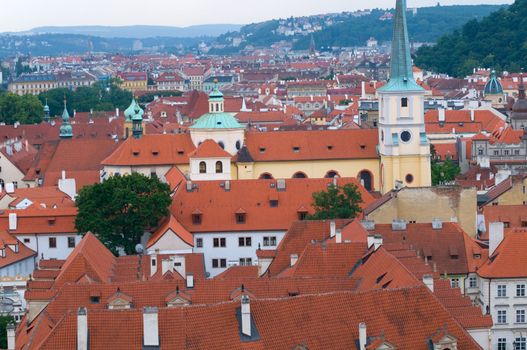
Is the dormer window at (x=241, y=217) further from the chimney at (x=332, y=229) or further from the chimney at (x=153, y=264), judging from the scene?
the chimney at (x=332, y=229)

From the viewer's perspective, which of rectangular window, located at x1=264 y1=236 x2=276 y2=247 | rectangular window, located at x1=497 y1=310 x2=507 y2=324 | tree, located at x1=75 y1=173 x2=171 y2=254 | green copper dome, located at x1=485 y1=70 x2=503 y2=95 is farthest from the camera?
green copper dome, located at x1=485 y1=70 x2=503 y2=95

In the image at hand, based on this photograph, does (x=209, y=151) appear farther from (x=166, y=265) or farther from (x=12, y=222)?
(x=166, y=265)

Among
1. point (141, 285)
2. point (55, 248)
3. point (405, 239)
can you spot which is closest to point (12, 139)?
point (55, 248)

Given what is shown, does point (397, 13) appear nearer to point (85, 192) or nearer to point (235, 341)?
point (85, 192)

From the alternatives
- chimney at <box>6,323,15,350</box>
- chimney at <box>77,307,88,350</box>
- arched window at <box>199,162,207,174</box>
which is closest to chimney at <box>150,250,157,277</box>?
chimney at <box>6,323,15,350</box>

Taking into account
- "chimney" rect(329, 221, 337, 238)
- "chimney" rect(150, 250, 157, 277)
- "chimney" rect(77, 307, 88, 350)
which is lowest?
"chimney" rect(150, 250, 157, 277)

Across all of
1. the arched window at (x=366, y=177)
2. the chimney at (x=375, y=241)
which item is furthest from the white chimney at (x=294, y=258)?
the arched window at (x=366, y=177)

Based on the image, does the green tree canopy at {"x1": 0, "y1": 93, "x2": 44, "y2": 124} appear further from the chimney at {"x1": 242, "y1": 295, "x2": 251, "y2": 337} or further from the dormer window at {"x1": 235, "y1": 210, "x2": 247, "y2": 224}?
the chimney at {"x1": 242, "y1": 295, "x2": 251, "y2": 337}
